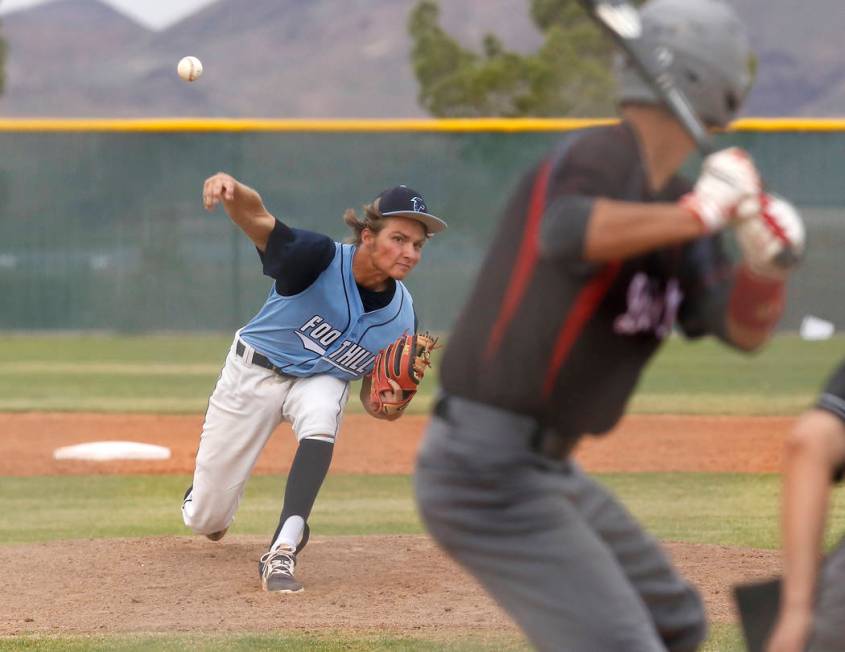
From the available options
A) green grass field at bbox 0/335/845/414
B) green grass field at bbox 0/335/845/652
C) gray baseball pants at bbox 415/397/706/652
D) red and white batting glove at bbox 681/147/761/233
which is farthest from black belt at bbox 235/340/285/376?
green grass field at bbox 0/335/845/414

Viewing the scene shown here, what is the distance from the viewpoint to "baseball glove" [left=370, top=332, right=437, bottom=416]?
20.2 feet

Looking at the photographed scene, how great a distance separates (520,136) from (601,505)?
52.1 ft

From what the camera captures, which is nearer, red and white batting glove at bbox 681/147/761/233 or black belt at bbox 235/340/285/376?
red and white batting glove at bbox 681/147/761/233

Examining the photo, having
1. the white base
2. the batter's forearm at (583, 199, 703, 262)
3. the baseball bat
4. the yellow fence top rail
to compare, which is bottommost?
the white base

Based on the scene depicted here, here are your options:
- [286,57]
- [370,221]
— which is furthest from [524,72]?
[286,57]

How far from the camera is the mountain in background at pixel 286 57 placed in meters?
116

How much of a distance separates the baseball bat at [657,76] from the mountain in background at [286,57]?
336 ft

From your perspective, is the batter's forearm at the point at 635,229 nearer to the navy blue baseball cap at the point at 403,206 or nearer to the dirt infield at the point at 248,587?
the dirt infield at the point at 248,587

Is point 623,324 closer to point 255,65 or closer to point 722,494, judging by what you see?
point 722,494

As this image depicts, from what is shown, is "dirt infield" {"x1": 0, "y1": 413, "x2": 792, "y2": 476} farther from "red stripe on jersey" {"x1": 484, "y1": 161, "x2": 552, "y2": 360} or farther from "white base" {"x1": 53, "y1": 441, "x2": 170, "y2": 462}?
"red stripe on jersey" {"x1": 484, "y1": 161, "x2": 552, "y2": 360}

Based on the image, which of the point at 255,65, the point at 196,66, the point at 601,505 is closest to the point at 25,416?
the point at 196,66

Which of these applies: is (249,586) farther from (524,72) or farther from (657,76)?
(524,72)

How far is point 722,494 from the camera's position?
8906 mm

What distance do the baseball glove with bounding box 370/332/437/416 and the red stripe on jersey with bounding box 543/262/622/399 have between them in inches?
128
